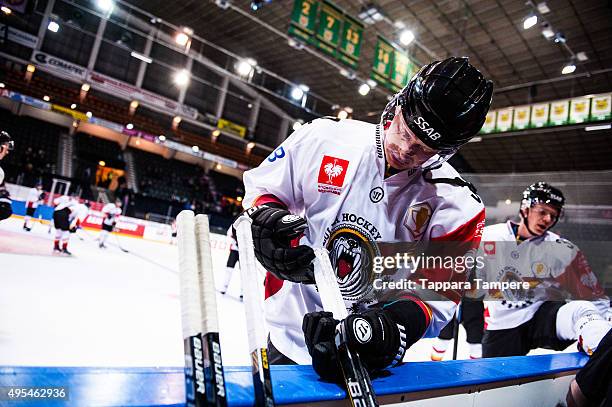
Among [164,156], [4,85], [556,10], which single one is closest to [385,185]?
[556,10]

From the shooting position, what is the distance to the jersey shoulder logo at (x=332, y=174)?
1.27 metres

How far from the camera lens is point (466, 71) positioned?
1.11 meters

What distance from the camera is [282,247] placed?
1062 mm

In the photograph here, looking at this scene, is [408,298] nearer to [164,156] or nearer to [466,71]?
[466,71]

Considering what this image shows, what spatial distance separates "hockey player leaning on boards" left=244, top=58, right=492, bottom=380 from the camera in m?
1.08

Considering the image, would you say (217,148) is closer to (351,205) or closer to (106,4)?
(106,4)

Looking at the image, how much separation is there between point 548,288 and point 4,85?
70.5 feet

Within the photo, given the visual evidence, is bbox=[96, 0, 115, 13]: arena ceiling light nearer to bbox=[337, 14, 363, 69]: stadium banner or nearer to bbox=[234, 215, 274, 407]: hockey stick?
bbox=[337, 14, 363, 69]: stadium banner

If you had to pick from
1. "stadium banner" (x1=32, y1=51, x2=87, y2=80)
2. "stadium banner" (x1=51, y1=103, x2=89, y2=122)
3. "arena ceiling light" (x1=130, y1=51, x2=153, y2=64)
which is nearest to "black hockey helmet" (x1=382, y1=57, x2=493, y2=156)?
"arena ceiling light" (x1=130, y1=51, x2=153, y2=64)

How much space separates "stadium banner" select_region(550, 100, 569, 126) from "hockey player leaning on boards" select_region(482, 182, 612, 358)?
6707 mm

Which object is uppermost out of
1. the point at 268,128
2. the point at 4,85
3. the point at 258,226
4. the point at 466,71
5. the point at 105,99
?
the point at 268,128

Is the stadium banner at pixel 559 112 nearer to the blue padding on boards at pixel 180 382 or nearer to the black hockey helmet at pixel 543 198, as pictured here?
the black hockey helmet at pixel 543 198

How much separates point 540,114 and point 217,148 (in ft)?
58.6

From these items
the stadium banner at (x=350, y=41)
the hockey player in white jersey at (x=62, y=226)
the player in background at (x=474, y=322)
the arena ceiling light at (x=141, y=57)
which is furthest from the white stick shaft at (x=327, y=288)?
the arena ceiling light at (x=141, y=57)
